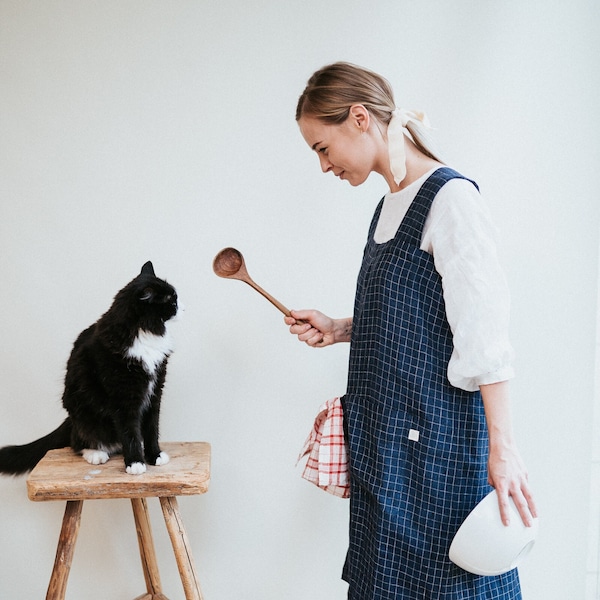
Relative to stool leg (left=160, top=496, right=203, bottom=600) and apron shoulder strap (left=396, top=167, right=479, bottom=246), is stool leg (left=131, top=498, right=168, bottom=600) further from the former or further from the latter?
apron shoulder strap (left=396, top=167, right=479, bottom=246)

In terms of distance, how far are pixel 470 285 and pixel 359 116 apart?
37 centimetres

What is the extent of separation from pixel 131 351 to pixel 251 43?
2.98 feet

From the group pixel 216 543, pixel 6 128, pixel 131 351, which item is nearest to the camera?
pixel 131 351

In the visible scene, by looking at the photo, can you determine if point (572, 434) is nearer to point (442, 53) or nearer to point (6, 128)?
point (442, 53)

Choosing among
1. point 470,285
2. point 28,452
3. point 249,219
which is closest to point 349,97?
point 470,285

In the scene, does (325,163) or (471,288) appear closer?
(471,288)

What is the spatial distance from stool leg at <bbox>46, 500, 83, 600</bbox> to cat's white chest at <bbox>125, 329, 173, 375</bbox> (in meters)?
0.32

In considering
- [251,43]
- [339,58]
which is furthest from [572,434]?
[251,43]

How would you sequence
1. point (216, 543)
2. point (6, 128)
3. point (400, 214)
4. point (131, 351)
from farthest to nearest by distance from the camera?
point (216, 543), point (6, 128), point (131, 351), point (400, 214)

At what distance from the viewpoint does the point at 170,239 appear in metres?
1.68

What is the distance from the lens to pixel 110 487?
121cm

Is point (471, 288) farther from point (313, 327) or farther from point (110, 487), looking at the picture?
point (110, 487)

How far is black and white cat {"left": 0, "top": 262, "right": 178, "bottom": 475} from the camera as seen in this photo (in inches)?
50.1

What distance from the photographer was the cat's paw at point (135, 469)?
4.08 feet
